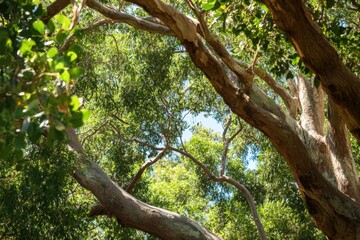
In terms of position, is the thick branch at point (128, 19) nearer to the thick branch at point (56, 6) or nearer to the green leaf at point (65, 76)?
the thick branch at point (56, 6)

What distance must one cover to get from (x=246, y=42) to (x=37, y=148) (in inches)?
97.0

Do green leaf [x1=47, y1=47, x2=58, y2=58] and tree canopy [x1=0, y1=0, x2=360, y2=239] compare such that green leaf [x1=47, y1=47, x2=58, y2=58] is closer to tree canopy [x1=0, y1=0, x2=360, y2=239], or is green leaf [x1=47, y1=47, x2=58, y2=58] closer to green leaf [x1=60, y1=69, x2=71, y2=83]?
tree canopy [x1=0, y1=0, x2=360, y2=239]

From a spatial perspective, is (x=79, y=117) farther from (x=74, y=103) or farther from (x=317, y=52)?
(x=317, y=52)

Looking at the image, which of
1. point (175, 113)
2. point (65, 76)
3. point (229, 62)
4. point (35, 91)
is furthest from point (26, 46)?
point (175, 113)

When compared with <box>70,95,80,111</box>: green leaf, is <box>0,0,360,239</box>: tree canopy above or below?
above

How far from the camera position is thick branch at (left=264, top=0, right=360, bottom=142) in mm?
5051

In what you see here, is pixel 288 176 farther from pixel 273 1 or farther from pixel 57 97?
pixel 57 97

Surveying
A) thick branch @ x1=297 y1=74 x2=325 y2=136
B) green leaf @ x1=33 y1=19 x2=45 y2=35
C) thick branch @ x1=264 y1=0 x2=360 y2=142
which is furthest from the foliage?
thick branch @ x1=297 y1=74 x2=325 y2=136

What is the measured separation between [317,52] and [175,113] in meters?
7.35

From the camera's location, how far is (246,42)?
7.50m

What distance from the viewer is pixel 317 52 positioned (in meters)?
5.17

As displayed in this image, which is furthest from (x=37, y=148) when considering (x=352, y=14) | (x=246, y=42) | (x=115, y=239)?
(x=352, y=14)

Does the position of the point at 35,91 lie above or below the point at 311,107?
below

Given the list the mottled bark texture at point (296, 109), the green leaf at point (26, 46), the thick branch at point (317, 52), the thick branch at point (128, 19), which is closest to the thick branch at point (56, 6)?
the mottled bark texture at point (296, 109)
